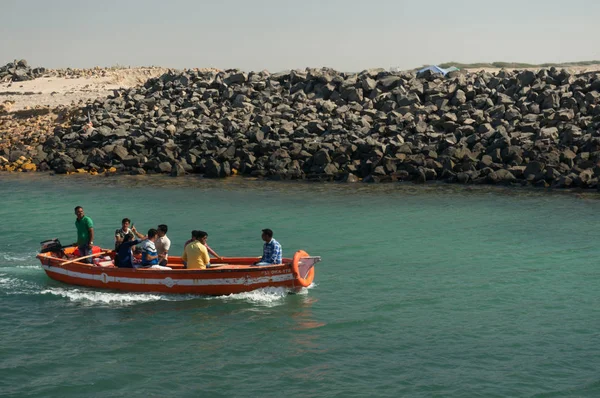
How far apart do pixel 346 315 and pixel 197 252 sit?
4198 mm

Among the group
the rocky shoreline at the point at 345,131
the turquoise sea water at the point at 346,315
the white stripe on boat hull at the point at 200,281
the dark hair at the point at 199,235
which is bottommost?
the turquoise sea water at the point at 346,315

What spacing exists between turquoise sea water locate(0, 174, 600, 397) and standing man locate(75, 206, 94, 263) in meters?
1.24

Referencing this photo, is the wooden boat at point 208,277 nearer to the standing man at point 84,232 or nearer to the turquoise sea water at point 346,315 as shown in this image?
the turquoise sea water at point 346,315

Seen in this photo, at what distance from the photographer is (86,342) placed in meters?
17.2

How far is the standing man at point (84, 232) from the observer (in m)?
22.1

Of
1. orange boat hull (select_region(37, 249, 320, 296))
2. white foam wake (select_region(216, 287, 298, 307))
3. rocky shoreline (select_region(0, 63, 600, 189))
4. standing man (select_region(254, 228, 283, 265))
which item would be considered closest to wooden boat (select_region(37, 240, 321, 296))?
orange boat hull (select_region(37, 249, 320, 296))

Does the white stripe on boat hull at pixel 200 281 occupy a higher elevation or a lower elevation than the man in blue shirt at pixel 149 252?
lower

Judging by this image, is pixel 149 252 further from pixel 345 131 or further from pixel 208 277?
pixel 345 131

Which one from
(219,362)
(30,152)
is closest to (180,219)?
(219,362)

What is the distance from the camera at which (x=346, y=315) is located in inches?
738

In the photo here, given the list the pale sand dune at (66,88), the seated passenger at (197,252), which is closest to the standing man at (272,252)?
the seated passenger at (197,252)

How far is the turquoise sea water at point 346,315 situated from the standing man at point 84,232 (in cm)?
124

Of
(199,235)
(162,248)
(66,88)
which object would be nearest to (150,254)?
(162,248)

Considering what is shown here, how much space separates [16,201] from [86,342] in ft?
66.3
